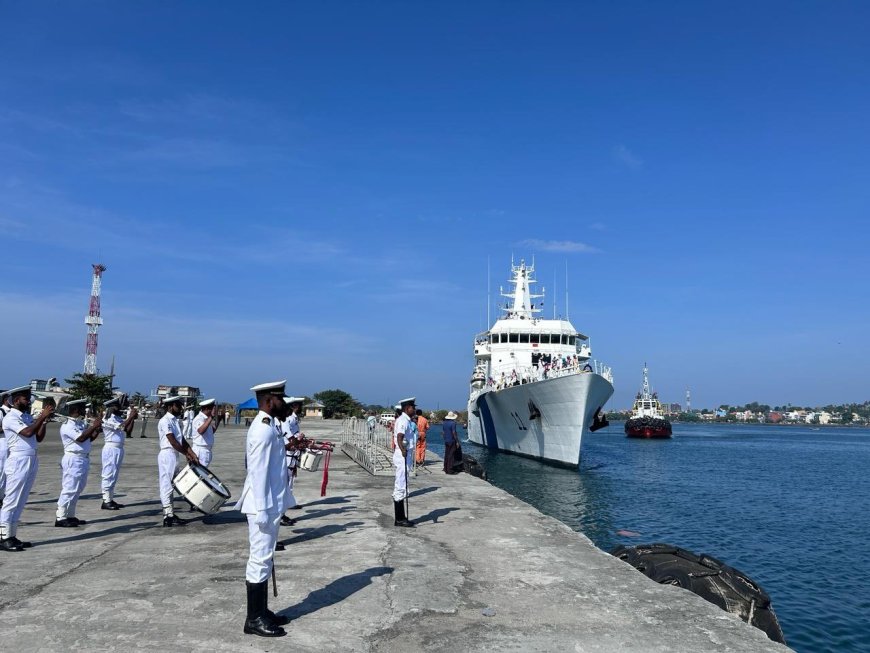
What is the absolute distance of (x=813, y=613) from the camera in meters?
9.50

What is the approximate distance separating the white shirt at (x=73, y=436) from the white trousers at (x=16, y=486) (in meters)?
0.89

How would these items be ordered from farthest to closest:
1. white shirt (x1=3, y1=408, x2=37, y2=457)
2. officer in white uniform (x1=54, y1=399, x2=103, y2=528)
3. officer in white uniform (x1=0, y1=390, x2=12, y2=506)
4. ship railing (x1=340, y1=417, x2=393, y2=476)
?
ship railing (x1=340, y1=417, x2=393, y2=476) < officer in white uniform (x1=54, y1=399, x2=103, y2=528) < officer in white uniform (x1=0, y1=390, x2=12, y2=506) < white shirt (x1=3, y1=408, x2=37, y2=457)

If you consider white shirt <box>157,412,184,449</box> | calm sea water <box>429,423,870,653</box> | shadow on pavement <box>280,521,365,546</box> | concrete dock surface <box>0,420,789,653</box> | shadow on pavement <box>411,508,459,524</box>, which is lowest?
calm sea water <box>429,423,870,653</box>

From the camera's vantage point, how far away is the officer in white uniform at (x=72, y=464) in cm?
753

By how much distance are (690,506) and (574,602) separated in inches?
676

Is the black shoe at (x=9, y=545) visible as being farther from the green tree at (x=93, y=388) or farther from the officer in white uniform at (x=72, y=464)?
the green tree at (x=93, y=388)

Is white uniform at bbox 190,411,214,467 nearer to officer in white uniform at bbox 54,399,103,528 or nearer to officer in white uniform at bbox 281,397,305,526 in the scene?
officer in white uniform at bbox 281,397,305,526

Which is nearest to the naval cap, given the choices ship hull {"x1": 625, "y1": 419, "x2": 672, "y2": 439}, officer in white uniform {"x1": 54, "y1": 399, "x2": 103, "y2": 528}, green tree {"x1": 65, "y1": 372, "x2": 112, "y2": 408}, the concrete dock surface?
the concrete dock surface

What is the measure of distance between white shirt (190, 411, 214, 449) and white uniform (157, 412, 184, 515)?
62cm

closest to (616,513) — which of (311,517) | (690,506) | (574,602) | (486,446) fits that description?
(690,506)

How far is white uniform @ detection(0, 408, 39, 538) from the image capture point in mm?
6246

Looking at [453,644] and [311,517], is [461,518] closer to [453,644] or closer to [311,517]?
A: [311,517]

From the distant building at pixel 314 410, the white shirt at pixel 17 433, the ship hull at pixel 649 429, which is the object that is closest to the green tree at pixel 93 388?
the distant building at pixel 314 410

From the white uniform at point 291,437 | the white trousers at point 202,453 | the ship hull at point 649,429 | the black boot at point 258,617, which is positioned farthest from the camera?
the ship hull at point 649,429
